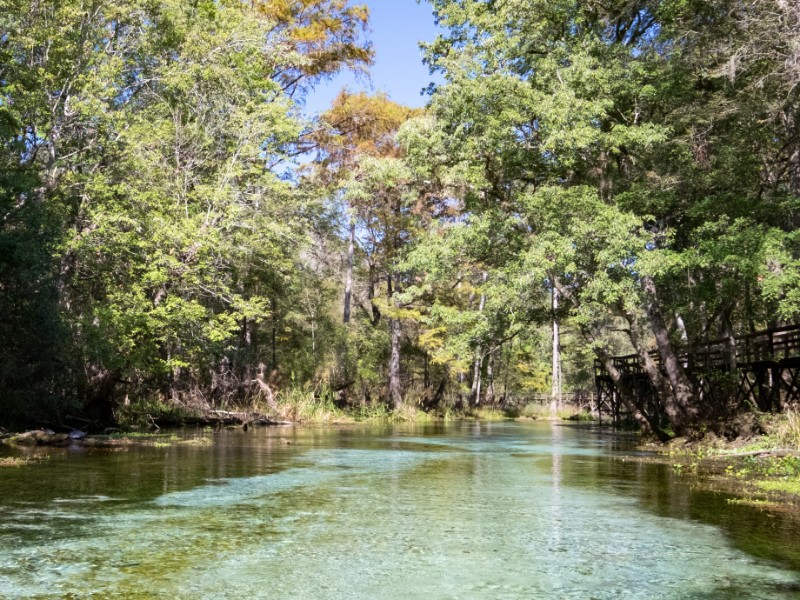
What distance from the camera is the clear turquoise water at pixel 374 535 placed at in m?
4.81

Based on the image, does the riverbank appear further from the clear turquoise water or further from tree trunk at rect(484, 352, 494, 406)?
tree trunk at rect(484, 352, 494, 406)

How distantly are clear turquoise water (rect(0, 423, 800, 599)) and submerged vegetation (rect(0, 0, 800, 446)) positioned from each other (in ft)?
19.1

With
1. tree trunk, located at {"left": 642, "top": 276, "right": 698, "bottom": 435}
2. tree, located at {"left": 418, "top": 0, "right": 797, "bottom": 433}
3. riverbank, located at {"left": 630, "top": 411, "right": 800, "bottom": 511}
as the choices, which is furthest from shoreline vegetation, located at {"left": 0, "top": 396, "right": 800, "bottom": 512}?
tree, located at {"left": 418, "top": 0, "right": 797, "bottom": 433}

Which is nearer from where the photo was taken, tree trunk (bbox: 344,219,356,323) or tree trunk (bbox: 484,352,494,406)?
tree trunk (bbox: 344,219,356,323)

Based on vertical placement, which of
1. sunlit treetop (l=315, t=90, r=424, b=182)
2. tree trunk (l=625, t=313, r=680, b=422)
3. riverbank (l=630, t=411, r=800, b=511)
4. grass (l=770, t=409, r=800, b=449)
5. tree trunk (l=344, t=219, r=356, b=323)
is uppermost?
sunlit treetop (l=315, t=90, r=424, b=182)

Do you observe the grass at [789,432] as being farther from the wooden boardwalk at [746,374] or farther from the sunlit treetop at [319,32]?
the sunlit treetop at [319,32]

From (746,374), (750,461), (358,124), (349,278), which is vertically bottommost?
(750,461)

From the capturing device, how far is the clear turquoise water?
481 centimetres

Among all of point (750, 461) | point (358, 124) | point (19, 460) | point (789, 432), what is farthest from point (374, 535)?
point (358, 124)

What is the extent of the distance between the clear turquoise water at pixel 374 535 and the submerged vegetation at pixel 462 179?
5.82m

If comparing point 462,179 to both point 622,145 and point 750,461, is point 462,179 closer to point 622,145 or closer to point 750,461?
point 622,145

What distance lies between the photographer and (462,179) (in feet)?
64.8

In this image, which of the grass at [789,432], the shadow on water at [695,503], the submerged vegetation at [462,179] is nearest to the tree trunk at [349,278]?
the submerged vegetation at [462,179]

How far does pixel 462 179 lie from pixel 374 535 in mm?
14599
